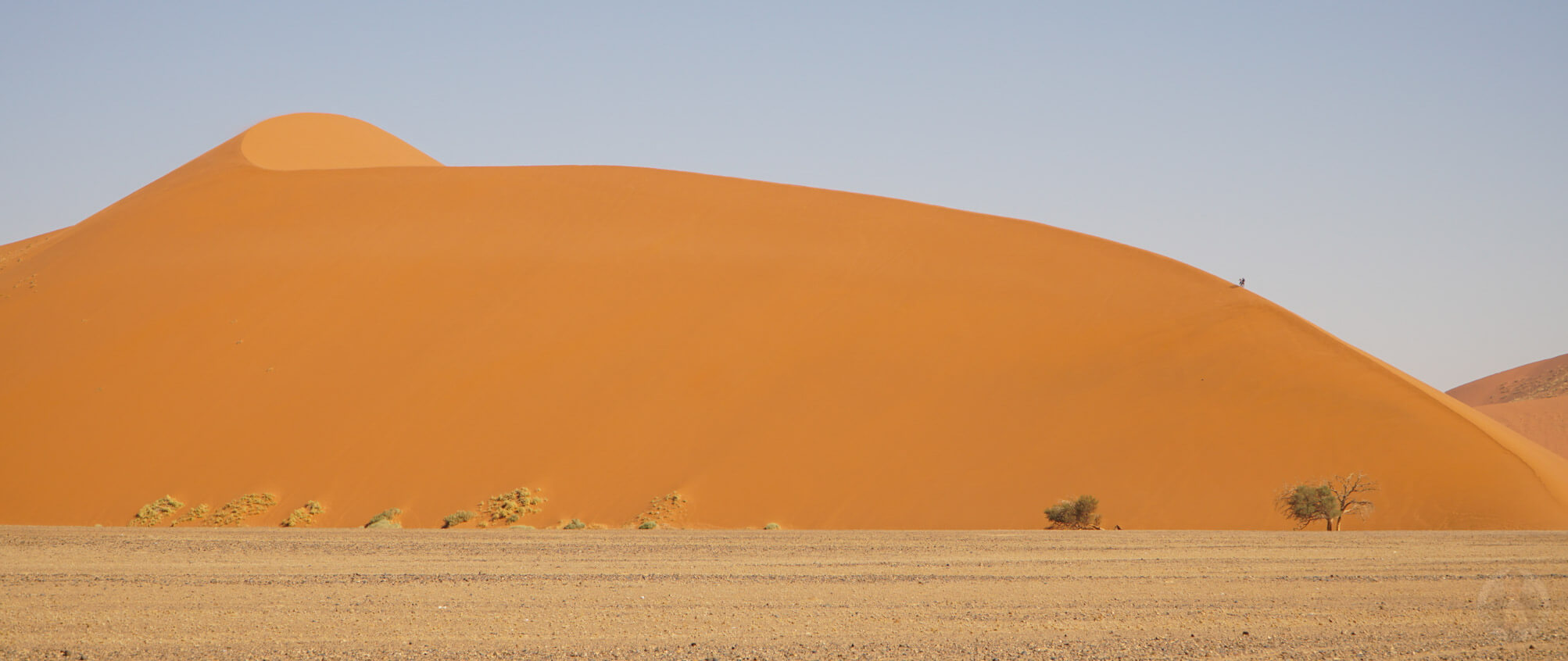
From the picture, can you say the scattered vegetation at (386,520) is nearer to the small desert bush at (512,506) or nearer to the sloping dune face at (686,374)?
Answer: the sloping dune face at (686,374)

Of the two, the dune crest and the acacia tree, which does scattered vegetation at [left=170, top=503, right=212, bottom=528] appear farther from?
the acacia tree

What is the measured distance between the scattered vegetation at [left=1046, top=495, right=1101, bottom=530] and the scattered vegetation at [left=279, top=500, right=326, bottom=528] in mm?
13885

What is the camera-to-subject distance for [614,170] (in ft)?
110

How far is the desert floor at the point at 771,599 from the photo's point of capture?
24.9 feet

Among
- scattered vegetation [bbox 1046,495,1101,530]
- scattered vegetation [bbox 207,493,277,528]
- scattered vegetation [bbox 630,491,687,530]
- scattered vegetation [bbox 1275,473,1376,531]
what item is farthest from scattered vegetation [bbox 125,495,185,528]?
scattered vegetation [bbox 1275,473,1376,531]

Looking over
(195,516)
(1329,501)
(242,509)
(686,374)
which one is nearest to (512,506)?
(242,509)

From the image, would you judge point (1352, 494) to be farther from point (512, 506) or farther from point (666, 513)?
point (512, 506)

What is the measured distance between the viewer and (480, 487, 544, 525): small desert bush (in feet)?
67.7

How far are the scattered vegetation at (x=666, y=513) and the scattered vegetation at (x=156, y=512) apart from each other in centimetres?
891

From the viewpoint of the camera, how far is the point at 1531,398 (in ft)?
168

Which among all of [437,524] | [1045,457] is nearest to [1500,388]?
[1045,457]

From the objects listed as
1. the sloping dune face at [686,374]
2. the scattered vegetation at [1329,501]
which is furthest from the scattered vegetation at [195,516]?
the scattered vegetation at [1329,501]

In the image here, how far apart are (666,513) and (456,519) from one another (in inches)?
155

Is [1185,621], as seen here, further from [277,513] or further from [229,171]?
[229,171]
